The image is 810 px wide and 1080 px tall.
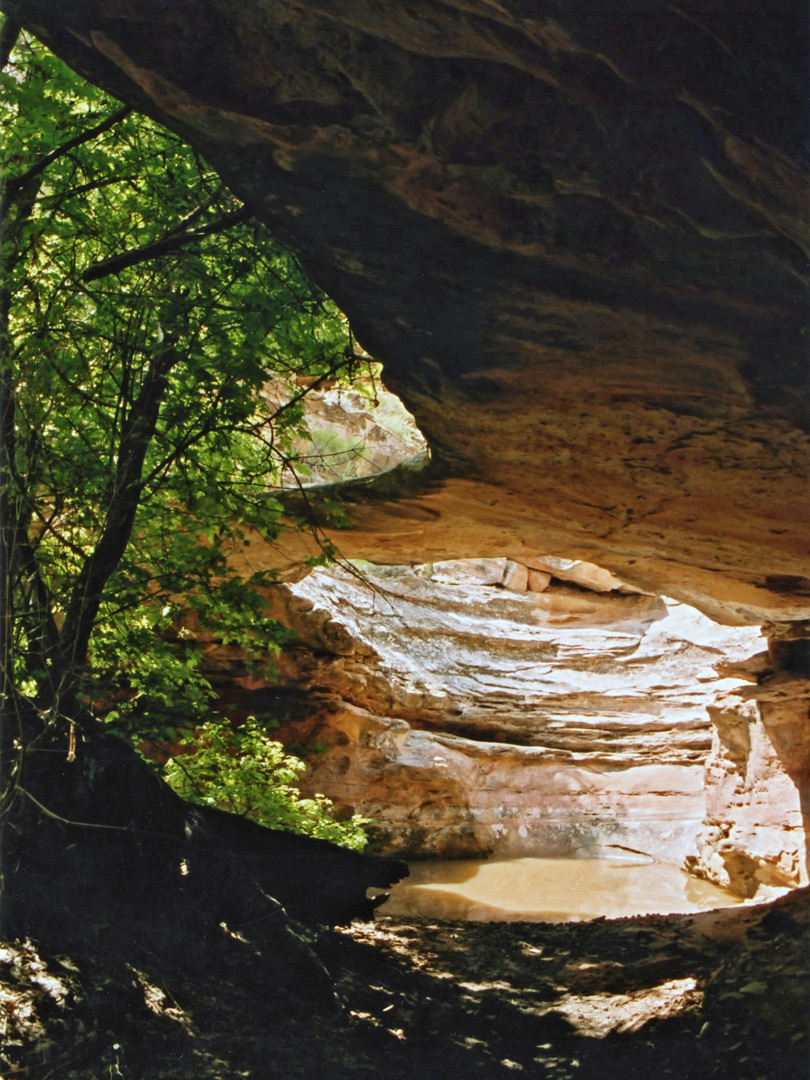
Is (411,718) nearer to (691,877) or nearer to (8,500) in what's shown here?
(691,877)

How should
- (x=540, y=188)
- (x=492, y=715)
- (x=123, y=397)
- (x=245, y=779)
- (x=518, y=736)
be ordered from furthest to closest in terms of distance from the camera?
(x=518, y=736)
(x=492, y=715)
(x=245, y=779)
(x=123, y=397)
(x=540, y=188)

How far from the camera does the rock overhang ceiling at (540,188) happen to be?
8.72 feet

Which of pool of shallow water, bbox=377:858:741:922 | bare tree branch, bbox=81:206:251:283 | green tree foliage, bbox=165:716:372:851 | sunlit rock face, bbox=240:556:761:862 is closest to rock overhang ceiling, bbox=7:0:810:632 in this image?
bare tree branch, bbox=81:206:251:283

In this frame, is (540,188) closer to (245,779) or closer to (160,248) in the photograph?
(160,248)

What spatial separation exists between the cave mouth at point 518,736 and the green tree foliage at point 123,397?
3173 millimetres

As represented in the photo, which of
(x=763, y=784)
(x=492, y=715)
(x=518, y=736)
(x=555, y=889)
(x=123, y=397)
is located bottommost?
(x=555, y=889)

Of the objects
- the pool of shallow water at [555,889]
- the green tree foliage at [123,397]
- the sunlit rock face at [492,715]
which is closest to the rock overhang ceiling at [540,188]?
the green tree foliage at [123,397]

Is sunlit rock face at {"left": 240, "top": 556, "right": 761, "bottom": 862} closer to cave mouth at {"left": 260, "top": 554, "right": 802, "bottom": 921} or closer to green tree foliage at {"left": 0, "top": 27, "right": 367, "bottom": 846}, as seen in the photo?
cave mouth at {"left": 260, "top": 554, "right": 802, "bottom": 921}

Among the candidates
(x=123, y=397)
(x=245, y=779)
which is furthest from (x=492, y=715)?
(x=123, y=397)

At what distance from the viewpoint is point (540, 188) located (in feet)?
10.4

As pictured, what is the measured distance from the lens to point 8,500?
3939 mm

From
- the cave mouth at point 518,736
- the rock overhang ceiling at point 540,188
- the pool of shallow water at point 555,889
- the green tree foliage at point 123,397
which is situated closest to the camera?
the rock overhang ceiling at point 540,188

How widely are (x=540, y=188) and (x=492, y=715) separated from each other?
770cm

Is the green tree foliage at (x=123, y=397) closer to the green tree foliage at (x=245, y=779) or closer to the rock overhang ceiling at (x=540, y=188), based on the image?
the green tree foliage at (x=245, y=779)
